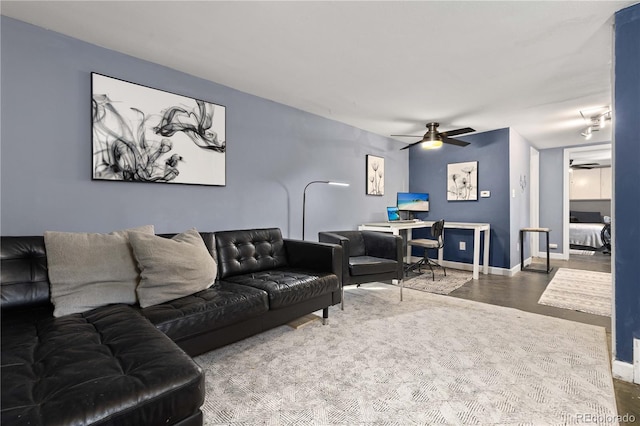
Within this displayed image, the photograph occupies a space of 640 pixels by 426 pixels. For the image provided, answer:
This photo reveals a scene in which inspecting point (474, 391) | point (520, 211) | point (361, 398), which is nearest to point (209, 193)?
point (361, 398)

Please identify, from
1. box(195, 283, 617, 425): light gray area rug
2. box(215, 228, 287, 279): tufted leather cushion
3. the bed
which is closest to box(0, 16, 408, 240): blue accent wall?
box(215, 228, 287, 279): tufted leather cushion

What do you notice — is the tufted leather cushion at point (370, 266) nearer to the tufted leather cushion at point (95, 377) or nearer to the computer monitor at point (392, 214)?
the computer monitor at point (392, 214)

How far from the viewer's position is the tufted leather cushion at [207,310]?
1.69 meters

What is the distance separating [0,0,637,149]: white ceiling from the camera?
6.14 ft

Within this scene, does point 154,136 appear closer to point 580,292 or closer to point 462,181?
point 462,181

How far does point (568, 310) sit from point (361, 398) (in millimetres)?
2644

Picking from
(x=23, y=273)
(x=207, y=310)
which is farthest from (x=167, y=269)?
(x=23, y=273)

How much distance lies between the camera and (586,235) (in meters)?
6.95

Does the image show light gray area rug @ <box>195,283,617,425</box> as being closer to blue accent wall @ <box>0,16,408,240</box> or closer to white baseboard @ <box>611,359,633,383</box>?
white baseboard @ <box>611,359,633,383</box>

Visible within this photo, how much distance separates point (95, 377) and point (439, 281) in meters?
4.00

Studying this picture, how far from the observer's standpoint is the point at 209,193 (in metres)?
2.91

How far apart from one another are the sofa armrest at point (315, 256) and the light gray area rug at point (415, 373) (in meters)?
0.48

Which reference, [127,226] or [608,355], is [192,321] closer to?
[127,226]

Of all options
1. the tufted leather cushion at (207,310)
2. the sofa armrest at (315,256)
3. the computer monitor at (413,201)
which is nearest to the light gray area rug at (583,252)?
the computer monitor at (413,201)
